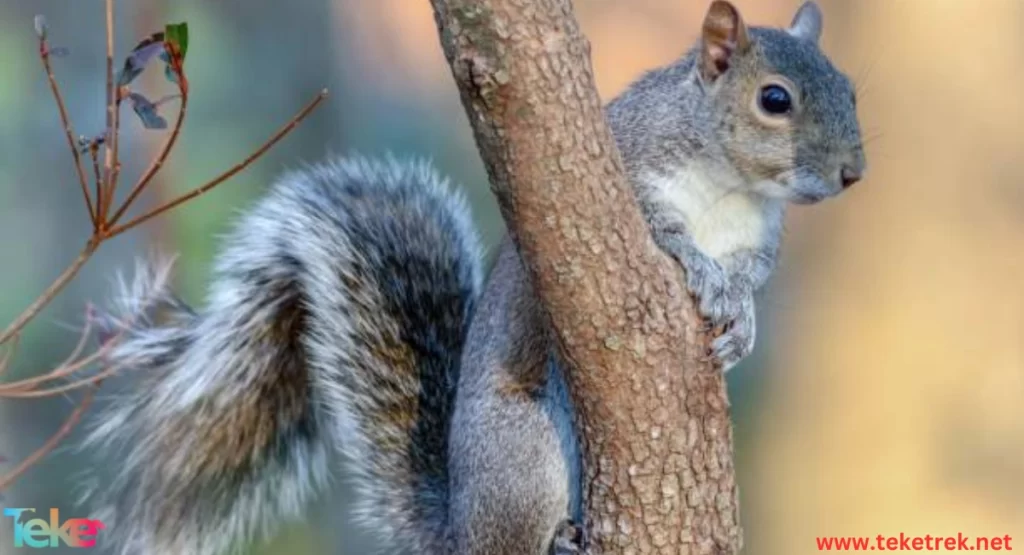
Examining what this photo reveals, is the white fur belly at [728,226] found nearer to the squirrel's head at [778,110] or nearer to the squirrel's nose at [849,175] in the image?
the squirrel's head at [778,110]

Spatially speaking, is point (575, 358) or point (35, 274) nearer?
point (575, 358)

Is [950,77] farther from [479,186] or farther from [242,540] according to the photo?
[242,540]

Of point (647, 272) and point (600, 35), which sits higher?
point (600, 35)

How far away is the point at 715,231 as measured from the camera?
1.87m

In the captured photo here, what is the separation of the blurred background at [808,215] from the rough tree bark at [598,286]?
1.21 m

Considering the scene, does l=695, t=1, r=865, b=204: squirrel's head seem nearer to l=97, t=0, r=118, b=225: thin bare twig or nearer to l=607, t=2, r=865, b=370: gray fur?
l=607, t=2, r=865, b=370: gray fur

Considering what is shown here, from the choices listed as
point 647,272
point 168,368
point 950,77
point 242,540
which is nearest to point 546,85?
point 647,272

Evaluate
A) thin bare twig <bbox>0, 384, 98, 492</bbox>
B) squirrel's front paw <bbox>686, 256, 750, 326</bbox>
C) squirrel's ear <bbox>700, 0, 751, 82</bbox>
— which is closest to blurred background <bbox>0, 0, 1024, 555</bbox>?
squirrel's ear <bbox>700, 0, 751, 82</bbox>

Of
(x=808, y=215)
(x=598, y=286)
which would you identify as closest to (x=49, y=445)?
(x=598, y=286)

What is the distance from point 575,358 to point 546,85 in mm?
330

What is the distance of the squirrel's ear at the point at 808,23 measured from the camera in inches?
81.4

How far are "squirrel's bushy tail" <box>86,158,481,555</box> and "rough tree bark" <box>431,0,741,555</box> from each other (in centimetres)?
54
